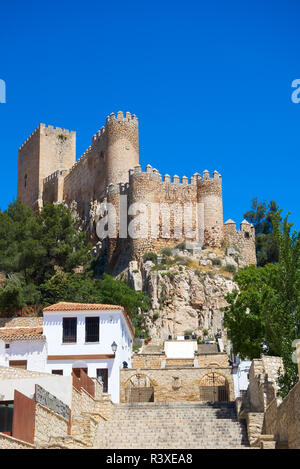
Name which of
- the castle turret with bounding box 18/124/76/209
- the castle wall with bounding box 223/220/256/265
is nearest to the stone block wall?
the castle wall with bounding box 223/220/256/265

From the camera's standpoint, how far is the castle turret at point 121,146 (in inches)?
2096

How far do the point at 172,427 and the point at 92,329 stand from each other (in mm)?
7836

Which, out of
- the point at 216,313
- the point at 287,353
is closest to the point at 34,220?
the point at 216,313

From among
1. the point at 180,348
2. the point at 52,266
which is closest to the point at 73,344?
the point at 180,348

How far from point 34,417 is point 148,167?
31.6 meters

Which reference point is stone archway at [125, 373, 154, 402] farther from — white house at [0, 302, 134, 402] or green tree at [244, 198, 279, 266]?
green tree at [244, 198, 279, 266]

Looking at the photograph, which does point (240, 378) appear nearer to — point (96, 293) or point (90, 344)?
point (90, 344)

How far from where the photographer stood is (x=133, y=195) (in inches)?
1876

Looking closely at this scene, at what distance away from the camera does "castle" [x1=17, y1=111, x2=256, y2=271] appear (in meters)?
47.6

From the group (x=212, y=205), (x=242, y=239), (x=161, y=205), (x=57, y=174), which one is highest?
(x=57, y=174)

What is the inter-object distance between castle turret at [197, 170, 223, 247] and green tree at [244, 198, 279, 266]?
7887mm

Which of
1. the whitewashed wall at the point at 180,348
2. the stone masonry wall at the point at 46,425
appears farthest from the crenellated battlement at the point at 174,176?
the stone masonry wall at the point at 46,425

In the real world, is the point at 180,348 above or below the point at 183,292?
below
